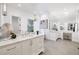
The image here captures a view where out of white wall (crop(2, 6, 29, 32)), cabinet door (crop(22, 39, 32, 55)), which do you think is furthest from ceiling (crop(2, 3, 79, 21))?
cabinet door (crop(22, 39, 32, 55))

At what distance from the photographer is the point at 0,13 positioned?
1.62 m

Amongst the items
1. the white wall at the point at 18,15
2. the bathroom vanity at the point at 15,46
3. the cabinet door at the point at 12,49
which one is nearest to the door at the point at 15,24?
the white wall at the point at 18,15

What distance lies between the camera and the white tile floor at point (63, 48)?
149cm

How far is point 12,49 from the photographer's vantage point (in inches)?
50.0

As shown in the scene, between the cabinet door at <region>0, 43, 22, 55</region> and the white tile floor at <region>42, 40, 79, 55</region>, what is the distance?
1.91 ft

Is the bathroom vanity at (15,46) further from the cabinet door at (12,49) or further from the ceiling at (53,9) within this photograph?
the ceiling at (53,9)

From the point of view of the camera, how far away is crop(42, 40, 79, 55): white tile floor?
1.49 metres

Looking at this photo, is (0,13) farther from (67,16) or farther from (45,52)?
(67,16)

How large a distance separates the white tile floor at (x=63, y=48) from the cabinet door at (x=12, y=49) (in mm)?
583

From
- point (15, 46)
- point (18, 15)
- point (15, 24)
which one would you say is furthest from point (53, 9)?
point (15, 46)

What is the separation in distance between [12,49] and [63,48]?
3.42 feet

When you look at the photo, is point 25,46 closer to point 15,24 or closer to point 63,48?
point 15,24
